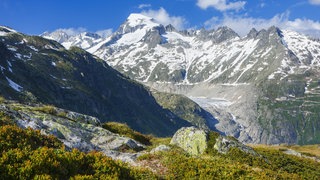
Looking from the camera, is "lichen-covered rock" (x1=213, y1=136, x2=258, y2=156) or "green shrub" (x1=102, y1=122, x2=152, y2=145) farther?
"green shrub" (x1=102, y1=122, x2=152, y2=145)

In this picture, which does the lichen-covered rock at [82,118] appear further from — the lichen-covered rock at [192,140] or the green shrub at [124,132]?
the lichen-covered rock at [192,140]

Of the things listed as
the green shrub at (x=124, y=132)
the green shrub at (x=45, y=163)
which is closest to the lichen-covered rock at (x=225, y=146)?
the green shrub at (x=124, y=132)

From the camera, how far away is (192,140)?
100 ft

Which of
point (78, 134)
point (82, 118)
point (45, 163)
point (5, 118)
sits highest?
point (82, 118)

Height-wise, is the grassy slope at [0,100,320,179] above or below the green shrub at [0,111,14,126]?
below

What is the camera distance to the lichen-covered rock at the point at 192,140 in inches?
1157

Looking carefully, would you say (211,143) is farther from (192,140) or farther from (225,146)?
(192,140)

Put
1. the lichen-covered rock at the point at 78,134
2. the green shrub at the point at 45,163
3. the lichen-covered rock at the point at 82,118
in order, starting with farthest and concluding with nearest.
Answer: the lichen-covered rock at the point at 82,118 → the lichen-covered rock at the point at 78,134 → the green shrub at the point at 45,163

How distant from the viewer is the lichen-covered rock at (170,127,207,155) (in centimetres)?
2939

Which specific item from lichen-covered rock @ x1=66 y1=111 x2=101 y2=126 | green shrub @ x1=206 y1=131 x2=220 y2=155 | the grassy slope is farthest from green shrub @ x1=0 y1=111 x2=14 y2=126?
green shrub @ x1=206 y1=131 x2=220 y2=155

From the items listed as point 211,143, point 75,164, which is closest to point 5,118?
point 75,164

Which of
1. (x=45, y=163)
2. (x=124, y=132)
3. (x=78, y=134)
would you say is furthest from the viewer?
(x=124, y=132)

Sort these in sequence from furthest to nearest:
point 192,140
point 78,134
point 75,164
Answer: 1. point 192,140
2. point 78,134
3. point 75,164

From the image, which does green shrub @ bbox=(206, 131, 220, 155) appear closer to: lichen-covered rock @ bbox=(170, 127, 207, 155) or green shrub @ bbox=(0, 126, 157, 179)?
lichen-covered rock @ bbox=(170, 127, 207, 155)
